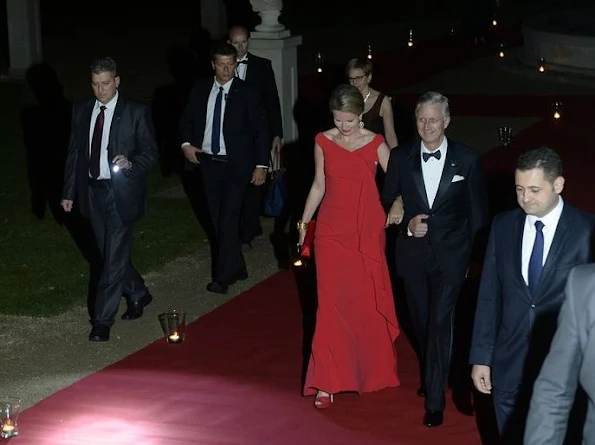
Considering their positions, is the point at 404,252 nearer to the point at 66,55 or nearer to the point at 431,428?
the point at 431,428

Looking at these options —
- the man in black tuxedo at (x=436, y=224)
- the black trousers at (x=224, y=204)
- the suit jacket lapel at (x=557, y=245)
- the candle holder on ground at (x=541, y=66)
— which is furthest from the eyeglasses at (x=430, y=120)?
the candle holder on ground at (x=541, y=66)

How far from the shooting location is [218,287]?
11789mm

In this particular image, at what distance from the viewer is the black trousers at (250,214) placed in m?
13.3

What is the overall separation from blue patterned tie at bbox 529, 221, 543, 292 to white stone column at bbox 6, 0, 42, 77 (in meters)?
21.4

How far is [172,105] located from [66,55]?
25.8 feet

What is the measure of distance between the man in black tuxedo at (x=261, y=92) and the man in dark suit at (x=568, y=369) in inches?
315

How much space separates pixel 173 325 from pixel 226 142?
1.97m

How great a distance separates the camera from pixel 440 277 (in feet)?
27.7

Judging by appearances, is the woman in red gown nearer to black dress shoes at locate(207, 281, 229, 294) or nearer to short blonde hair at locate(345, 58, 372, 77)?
short blonde hair at locate(345, 58, 372, 77)

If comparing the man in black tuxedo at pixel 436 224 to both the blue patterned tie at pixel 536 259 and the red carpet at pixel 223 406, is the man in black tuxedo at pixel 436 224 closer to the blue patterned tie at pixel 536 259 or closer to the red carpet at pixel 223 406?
the red carpet at pixel 223 406

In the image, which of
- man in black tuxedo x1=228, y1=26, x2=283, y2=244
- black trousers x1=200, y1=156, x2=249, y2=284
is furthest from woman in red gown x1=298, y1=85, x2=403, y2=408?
man in black tuxedo x1=228, y1=26, x2=283, y2=244

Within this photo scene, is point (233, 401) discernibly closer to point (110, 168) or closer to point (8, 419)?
point (8, 419)

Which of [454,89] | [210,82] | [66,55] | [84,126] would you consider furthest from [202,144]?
[66,55]

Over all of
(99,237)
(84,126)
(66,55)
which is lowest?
(66,55)
